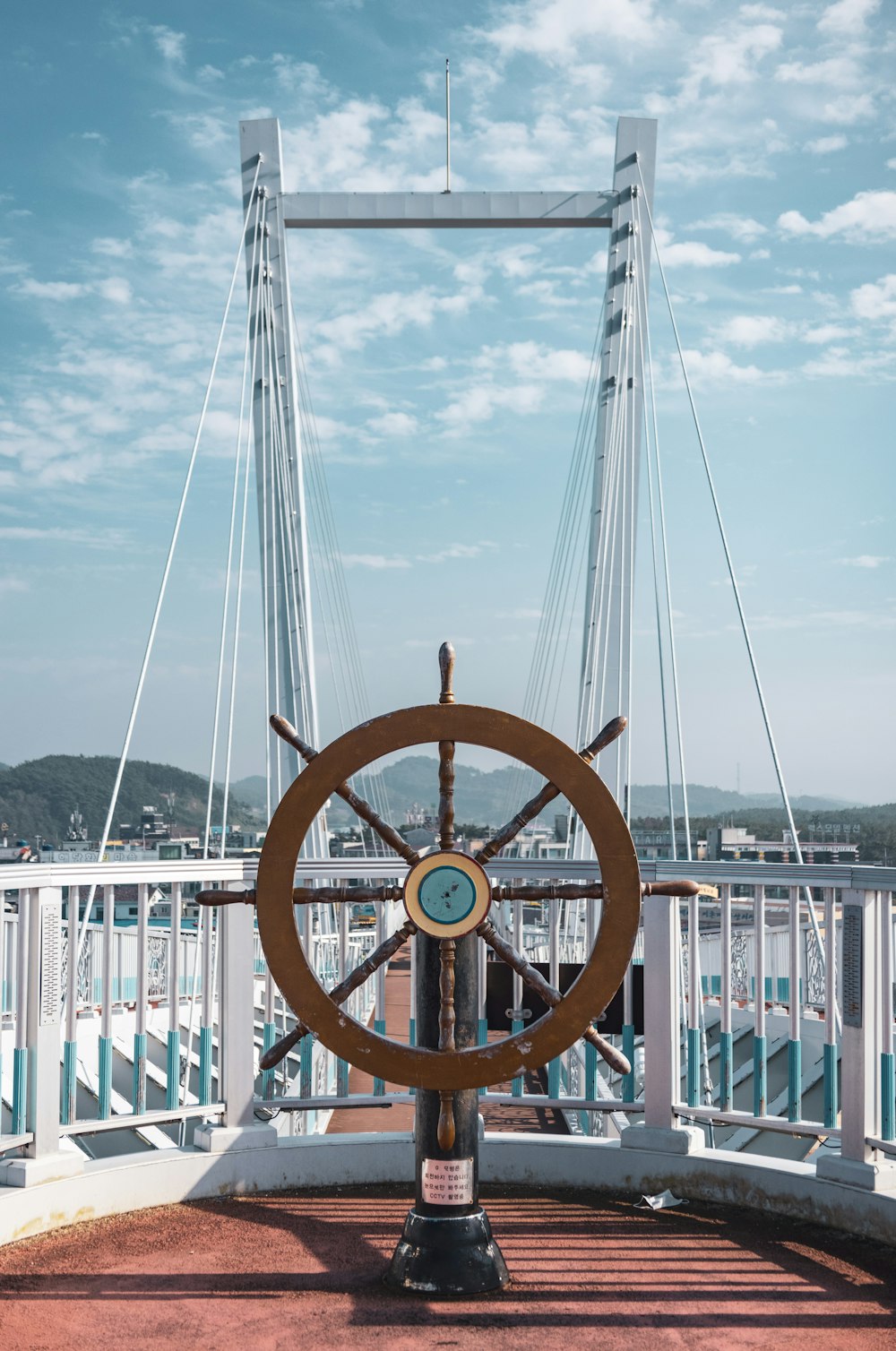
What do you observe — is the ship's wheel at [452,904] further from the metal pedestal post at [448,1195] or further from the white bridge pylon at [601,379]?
the white bridge pylon at [601,379]

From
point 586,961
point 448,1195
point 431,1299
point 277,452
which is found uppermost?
point 277,452

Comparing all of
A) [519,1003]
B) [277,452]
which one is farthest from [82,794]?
[519,1003]

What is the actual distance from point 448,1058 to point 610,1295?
1.91 ft

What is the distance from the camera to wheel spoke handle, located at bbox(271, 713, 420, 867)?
7.65 feet

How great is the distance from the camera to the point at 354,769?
7.59 feet

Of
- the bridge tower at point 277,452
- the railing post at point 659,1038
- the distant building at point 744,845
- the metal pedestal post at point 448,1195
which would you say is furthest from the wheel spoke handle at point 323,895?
the distant building at point 744,845

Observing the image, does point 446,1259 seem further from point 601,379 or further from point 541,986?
point 601,379

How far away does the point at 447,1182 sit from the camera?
236cm

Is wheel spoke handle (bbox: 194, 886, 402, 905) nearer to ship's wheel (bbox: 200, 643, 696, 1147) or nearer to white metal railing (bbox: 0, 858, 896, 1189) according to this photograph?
ship's wheel (bbox: 200, 643, 696, 1147)

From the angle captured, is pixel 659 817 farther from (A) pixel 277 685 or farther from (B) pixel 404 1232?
(B) pixel 404 1232

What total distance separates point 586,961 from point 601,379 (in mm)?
8170

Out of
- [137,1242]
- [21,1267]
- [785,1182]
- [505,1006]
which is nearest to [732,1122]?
[785,1182]

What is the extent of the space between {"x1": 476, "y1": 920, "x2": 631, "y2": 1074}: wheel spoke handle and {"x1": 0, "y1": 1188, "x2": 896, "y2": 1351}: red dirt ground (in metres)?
0.46

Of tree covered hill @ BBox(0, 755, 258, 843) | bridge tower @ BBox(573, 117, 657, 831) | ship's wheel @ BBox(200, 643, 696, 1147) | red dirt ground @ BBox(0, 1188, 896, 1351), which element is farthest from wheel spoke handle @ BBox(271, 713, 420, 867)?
tree covered hill @ BBox(0, 755, 258, 843)
